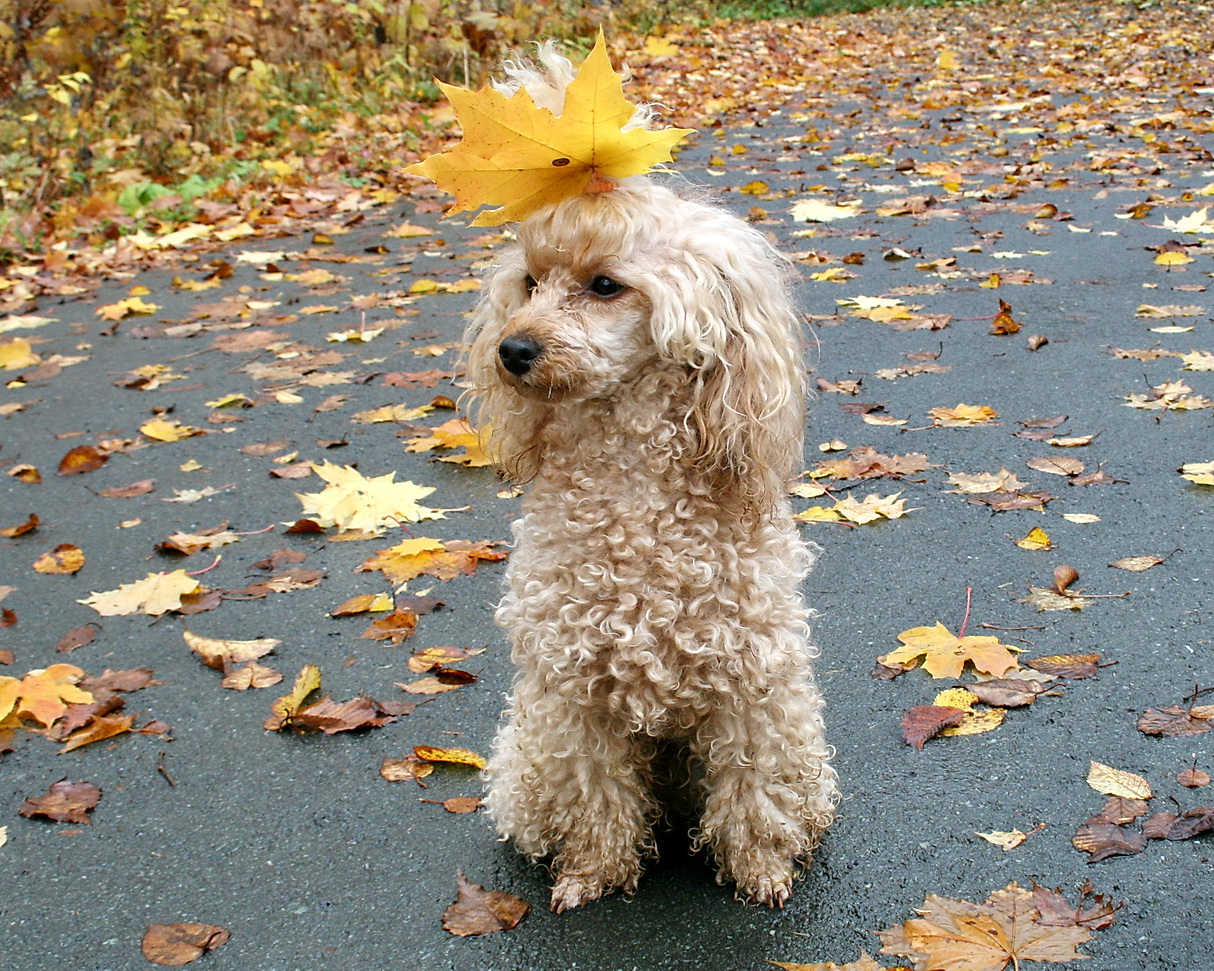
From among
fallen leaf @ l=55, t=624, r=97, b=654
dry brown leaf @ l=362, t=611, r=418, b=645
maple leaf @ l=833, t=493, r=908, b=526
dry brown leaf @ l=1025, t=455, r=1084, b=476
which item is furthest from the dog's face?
dry brown leaf @ l=1025, t=455, r=1084, b=476

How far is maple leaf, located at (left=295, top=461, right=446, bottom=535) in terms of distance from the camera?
4.41 meters

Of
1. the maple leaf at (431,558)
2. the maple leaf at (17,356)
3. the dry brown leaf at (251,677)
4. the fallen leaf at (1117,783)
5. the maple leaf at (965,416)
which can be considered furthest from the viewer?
the maple leaf at (17,356)

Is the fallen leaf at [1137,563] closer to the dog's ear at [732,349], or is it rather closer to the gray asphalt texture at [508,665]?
the gray asphalt texture at [508,665]

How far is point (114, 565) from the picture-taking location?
4223 millimetres

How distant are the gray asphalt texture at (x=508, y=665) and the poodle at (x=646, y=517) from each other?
0.27 meters

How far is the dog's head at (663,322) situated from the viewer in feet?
7.23

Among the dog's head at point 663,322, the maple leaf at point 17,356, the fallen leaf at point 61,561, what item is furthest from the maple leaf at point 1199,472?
the maple leaf at point 17,356

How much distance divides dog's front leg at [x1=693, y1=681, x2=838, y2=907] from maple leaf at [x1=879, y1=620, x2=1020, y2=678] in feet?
2.68

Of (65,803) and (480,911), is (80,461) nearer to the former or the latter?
(65,803)

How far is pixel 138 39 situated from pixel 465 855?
10073 mm

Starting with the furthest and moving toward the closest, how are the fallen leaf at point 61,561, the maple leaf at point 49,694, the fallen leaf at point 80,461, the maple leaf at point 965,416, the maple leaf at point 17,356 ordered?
the maple leaf at point 17,356 < the fallen leaf at point 80,461 < the maple leaf at point 965,416 < the fallen leaf at point 61,561 < the maple leaf at point 49,694

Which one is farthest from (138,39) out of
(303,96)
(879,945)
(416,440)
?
(879,945)

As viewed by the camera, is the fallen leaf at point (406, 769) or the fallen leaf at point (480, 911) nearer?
the fallen leaf at point (480, 911)

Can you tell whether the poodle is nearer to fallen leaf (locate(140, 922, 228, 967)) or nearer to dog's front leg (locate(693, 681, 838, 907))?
dog's front leg (locate(693, 681, 838, 907))
